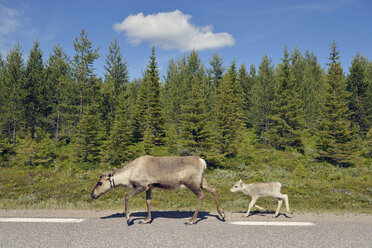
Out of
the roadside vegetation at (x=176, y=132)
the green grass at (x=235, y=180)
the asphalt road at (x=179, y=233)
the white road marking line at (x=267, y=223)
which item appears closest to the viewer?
the asphalt road at (x=179, y=233)

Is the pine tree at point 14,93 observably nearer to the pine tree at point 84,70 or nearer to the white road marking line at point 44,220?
the pine tree at point 84,70

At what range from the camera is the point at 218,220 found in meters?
5.77

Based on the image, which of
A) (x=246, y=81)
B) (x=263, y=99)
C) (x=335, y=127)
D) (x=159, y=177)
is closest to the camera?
(x=159, y=177)

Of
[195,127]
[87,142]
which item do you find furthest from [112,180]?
[87,142]

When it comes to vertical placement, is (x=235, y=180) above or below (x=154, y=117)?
below

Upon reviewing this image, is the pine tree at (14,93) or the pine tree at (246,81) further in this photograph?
the pine tree at (246,81)

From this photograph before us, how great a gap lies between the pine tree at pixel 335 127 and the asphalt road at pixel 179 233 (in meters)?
26.7

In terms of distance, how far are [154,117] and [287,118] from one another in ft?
74.0

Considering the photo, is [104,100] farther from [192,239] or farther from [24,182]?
[192,239]

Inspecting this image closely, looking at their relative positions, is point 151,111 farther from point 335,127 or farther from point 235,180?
point 335,127

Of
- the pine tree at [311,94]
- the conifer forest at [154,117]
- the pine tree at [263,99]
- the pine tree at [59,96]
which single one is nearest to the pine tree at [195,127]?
the conifer forest at [154,117]

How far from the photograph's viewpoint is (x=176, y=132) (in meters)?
36.5

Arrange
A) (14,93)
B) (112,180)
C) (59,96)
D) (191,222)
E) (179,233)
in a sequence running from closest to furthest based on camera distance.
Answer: (179,233), (191,222), (112,180), (14,93), (59,96)

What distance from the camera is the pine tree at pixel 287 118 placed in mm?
35250
